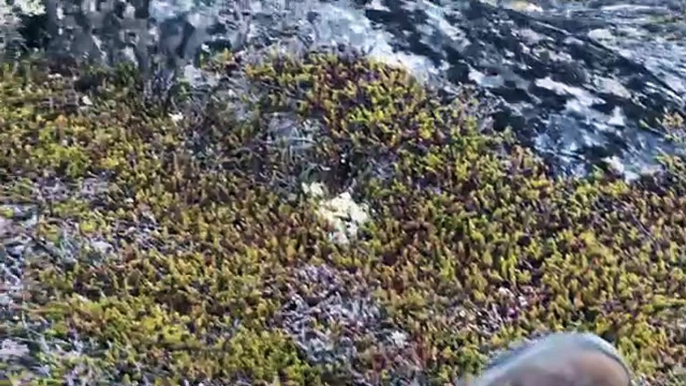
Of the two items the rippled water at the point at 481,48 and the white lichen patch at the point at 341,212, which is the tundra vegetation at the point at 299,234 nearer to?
the white lichen patch at the point at 341,212

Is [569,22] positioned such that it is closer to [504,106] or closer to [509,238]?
[504,106]

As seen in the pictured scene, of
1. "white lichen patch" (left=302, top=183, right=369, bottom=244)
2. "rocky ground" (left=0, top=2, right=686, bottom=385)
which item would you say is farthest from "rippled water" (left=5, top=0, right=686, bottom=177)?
"white lichen patch" (left=302, top=183, right=369, bottom=244)

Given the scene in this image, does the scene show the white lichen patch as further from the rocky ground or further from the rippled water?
the rippled water

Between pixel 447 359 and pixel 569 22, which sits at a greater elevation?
pixel 569 22

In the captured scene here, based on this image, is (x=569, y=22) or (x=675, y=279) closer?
(x=675, y=279)

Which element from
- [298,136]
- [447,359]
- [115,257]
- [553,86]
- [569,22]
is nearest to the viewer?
[447,359]

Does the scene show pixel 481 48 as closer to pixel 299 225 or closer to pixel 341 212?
pixel 341 212

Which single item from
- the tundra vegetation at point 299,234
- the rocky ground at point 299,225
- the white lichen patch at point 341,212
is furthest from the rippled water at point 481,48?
the white lichen patch at point 341,212

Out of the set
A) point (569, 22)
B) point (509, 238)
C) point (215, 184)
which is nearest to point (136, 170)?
point (215, 184)
